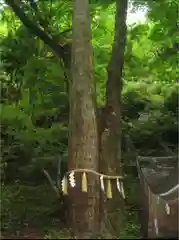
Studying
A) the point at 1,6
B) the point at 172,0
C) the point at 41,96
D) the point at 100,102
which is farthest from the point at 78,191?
the point at 1,6

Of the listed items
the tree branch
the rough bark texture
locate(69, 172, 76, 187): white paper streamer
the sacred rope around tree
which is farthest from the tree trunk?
the tree branch

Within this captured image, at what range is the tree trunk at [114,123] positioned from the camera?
6.84 m

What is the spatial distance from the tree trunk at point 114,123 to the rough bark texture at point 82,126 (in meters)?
0.38

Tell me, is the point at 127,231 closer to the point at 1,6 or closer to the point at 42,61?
the point at 42,61

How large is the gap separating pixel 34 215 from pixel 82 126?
2.29m

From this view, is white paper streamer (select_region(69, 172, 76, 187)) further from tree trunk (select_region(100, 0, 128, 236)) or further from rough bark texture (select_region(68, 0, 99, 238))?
tree trunk (select_region(100, 0, 128, 236))

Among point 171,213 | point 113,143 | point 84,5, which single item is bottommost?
point 171,213

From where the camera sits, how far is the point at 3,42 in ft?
32.4

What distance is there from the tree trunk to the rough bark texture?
0.38 meters

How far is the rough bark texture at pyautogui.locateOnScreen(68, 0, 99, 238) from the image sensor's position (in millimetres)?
6305

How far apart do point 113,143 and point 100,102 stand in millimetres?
2086

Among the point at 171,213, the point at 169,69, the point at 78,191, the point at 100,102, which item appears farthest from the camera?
the point at 169,69

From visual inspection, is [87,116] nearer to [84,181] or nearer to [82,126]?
[82,126]

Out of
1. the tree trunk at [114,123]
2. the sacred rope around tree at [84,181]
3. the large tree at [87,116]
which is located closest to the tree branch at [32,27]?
the large tree at [87,116]
